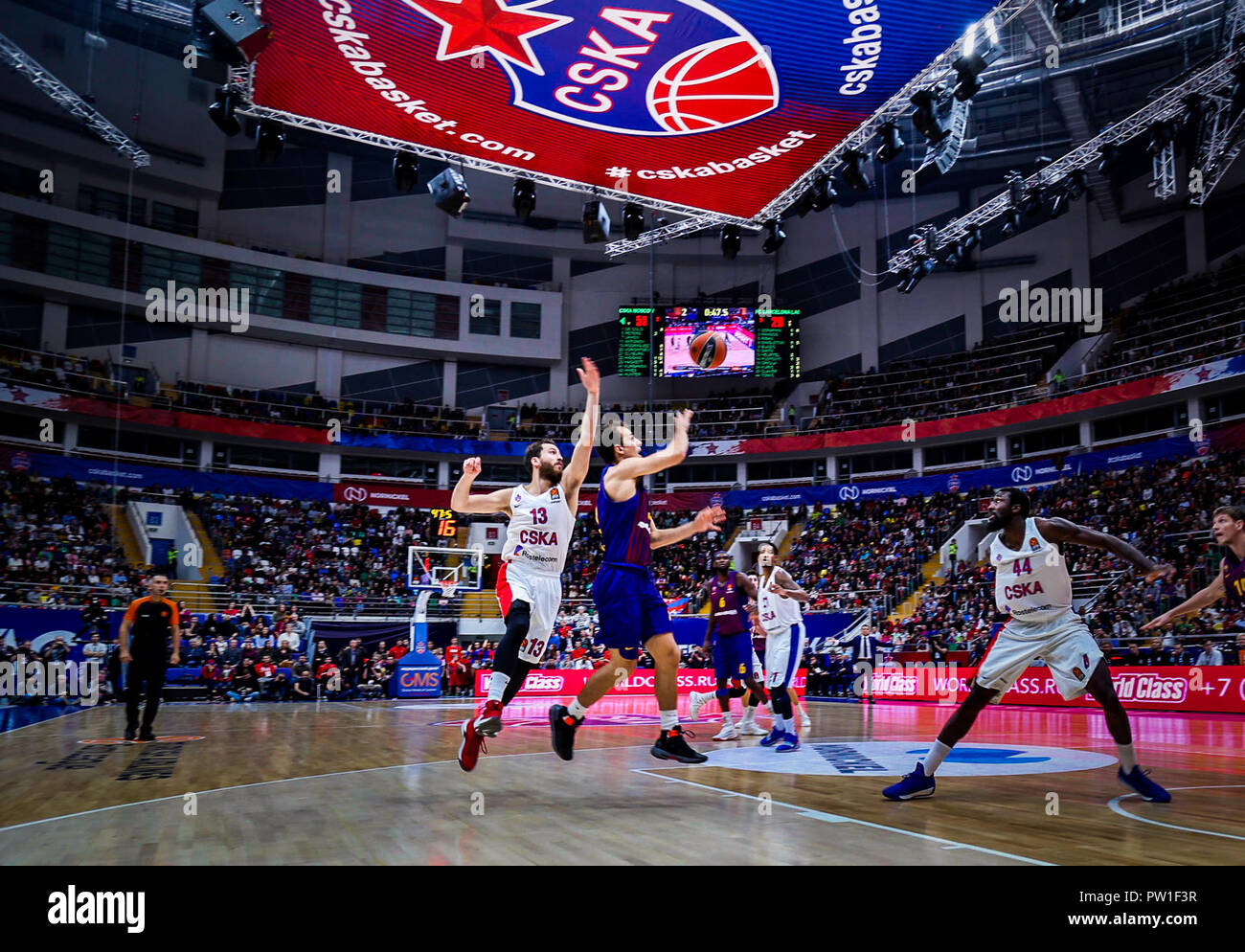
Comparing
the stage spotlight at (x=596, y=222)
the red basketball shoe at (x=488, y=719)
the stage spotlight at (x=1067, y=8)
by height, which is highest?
the stage spotlight at (x=1067, y=8)

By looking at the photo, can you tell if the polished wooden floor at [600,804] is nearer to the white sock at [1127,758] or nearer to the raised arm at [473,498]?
the white sock at [1127,758]

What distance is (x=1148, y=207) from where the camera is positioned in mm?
34719

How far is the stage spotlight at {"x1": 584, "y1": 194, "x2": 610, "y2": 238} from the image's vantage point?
62.4ft

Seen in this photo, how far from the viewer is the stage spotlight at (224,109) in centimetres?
1553

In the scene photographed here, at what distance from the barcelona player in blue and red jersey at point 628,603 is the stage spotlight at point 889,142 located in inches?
518

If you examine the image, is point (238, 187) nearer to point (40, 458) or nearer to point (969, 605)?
point (40, 458)

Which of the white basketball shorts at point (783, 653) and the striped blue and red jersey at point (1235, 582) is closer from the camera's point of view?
the striped blue and red jersey at point (1235, 582)

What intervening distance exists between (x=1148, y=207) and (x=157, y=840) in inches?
1571

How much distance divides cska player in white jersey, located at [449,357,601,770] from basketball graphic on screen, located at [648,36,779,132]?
9985 millimetres

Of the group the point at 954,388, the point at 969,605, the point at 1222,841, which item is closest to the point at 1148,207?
the point at 954,388

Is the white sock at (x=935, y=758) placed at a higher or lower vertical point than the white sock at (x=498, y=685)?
lower

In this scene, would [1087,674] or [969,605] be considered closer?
[1087,674]

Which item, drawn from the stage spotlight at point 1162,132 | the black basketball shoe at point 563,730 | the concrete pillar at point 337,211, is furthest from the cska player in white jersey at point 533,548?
the concrete pillar at point 337,211
